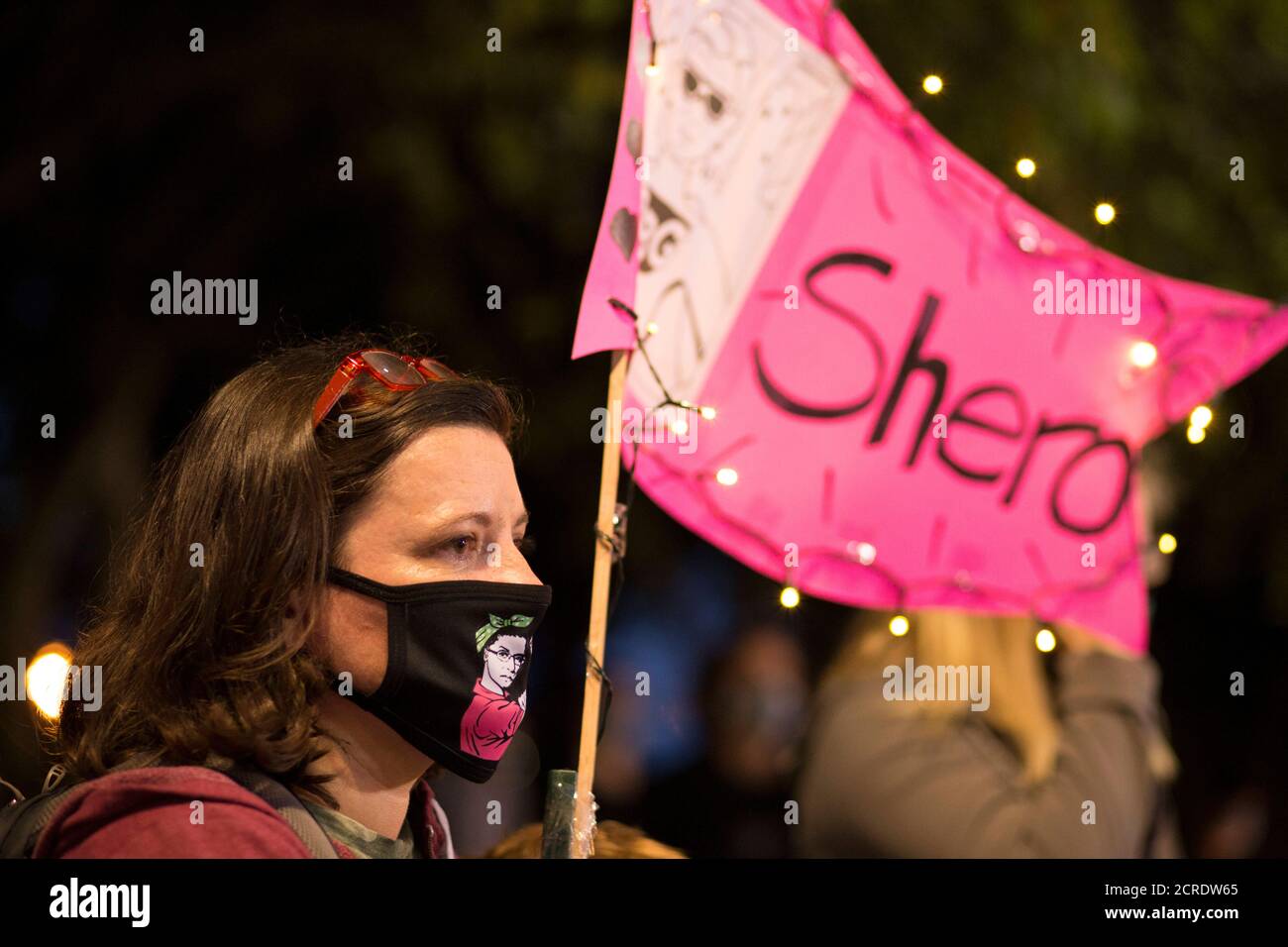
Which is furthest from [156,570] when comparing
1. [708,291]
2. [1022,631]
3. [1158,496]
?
[1158,496]

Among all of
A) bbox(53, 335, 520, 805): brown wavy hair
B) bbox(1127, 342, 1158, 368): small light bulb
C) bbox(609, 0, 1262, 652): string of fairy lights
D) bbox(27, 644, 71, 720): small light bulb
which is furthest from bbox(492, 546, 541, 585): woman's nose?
bbox(1127, 342, 1158, 368): small light bulb

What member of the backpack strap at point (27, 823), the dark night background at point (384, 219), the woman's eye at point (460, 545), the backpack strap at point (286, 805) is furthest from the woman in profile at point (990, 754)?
the backpack strap at point (27, 823)

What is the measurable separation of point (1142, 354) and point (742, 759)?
3.74 ft

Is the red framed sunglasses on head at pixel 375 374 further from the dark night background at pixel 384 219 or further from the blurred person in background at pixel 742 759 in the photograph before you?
the blurred person in background at pixel 742 759

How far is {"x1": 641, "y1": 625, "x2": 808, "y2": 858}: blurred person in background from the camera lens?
2689 millimetres

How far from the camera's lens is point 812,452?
248 centimetres

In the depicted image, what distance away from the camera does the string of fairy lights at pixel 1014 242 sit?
2357 mm

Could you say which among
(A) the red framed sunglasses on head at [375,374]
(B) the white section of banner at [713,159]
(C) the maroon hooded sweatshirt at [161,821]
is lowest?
(C) the maroon hooded sweatshirt at [161,821]

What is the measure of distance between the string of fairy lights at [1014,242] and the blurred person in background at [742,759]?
136mm

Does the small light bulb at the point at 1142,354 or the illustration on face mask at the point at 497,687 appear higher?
the small light bulb at the point at 1142,354

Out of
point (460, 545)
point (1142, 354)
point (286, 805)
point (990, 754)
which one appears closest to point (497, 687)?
point (460, 545)

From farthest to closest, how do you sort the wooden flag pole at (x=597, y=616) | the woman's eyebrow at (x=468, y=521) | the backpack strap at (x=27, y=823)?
the wooden flag pole at (x=597, y=616) < the woman's eyebrow at (x=468, y=521) < the backpack strap at (x=27, y=823)

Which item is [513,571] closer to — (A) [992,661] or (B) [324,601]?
(B) [324,601]

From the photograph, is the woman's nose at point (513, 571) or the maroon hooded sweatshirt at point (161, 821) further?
the woman's nose at point (513, 571)
